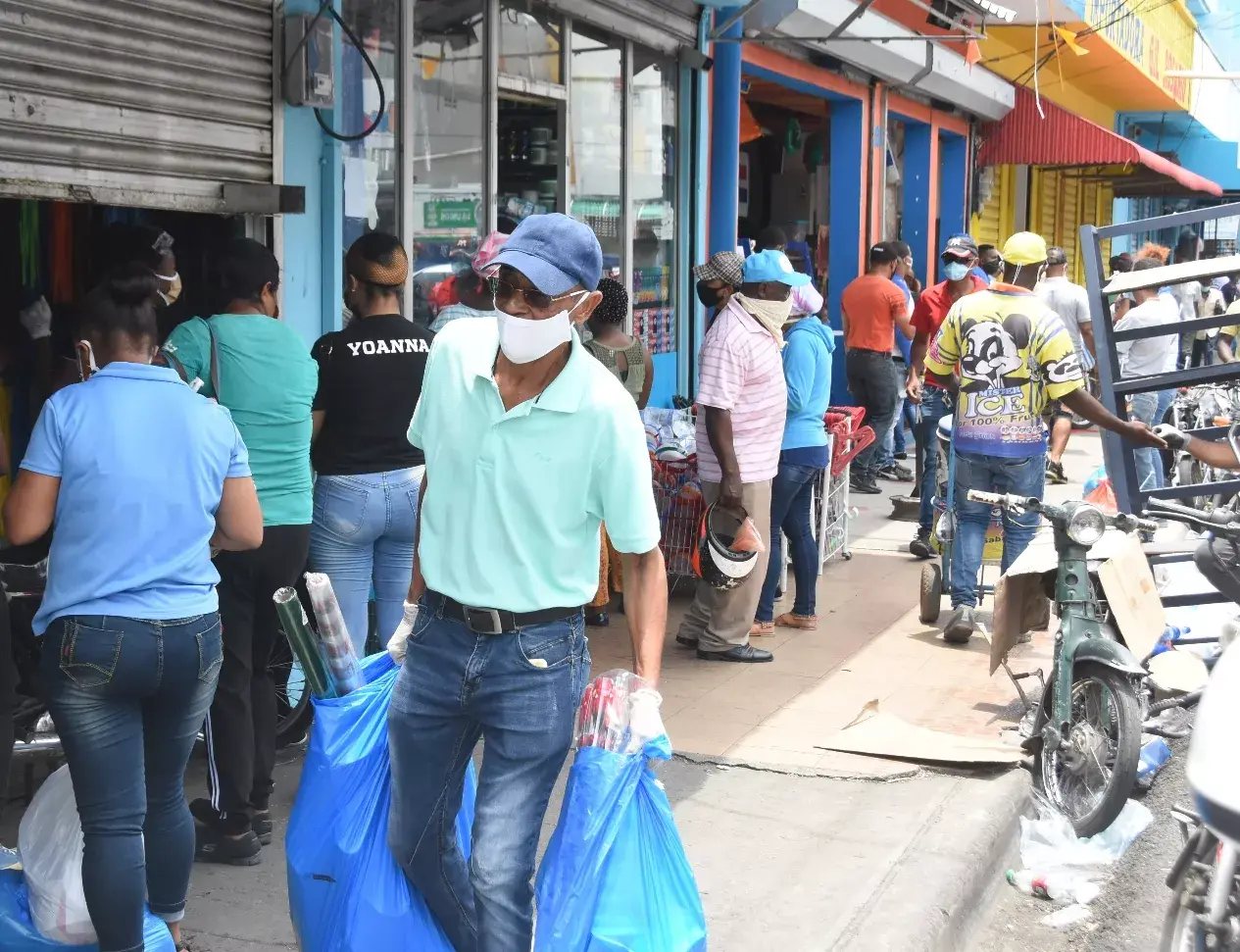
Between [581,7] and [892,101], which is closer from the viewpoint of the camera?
[581,7]

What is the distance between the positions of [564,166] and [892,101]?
7633mm

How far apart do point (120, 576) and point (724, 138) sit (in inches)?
313

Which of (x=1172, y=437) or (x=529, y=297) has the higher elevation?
(x=529, y=297)

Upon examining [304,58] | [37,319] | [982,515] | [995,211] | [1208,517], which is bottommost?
[982,515]

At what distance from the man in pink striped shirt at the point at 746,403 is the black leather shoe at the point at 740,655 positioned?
0.13 meters

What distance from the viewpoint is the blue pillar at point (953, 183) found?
60.6 feet

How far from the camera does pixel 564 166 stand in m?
8.95

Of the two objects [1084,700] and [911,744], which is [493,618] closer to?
[1084,700]

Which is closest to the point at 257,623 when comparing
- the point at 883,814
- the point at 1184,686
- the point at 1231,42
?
the point at 883,814

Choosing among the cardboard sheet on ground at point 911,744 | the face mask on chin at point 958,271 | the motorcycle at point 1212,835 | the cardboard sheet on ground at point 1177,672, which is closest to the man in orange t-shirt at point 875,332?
the face mask on chin at point 958,271

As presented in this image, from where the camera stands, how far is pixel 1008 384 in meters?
7.43

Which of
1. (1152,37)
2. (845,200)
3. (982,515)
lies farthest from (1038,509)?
(1152,37)

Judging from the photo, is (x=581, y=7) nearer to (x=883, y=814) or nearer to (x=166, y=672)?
(x=883, y=814)

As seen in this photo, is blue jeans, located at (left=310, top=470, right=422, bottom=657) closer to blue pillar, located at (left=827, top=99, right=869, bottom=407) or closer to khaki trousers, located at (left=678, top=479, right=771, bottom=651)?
khaki trousers, located at (left=678, top=479, right=771, bottom=651)
